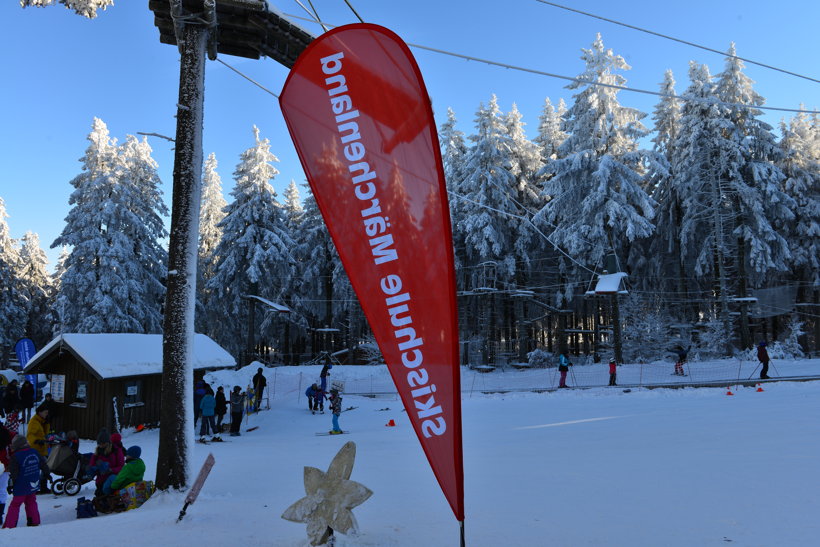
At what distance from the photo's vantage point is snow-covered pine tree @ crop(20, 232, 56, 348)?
47.7m

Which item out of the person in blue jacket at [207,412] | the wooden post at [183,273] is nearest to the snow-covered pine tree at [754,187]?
the person in blue jacket at [207,412]

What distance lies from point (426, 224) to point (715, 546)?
3907mm

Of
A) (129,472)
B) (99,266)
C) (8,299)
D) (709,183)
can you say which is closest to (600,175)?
(709,183)

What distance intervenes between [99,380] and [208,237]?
30961mm

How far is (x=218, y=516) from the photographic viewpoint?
19.0ft

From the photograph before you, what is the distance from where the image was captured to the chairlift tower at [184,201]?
713 centimetres

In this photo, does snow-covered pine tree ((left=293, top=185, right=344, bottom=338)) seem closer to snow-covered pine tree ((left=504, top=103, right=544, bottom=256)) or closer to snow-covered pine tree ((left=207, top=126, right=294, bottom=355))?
snow-covered pine tree ((left=207, top=126, right=294, bottom=355))

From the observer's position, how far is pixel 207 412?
14.1 meters

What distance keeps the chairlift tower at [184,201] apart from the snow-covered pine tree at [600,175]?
78.0ft

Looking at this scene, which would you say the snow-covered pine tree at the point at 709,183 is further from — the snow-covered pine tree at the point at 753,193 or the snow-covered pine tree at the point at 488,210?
the snow-covered pine tree at the point at 488,210

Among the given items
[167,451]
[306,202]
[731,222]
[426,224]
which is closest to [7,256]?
[306,202]

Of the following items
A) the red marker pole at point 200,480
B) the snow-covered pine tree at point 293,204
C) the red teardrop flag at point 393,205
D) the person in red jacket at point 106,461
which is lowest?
the person in red jacket at point 106,461

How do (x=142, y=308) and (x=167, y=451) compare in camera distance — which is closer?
(x=167, y=451)

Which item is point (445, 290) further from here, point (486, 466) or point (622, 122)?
point (622, 122)
